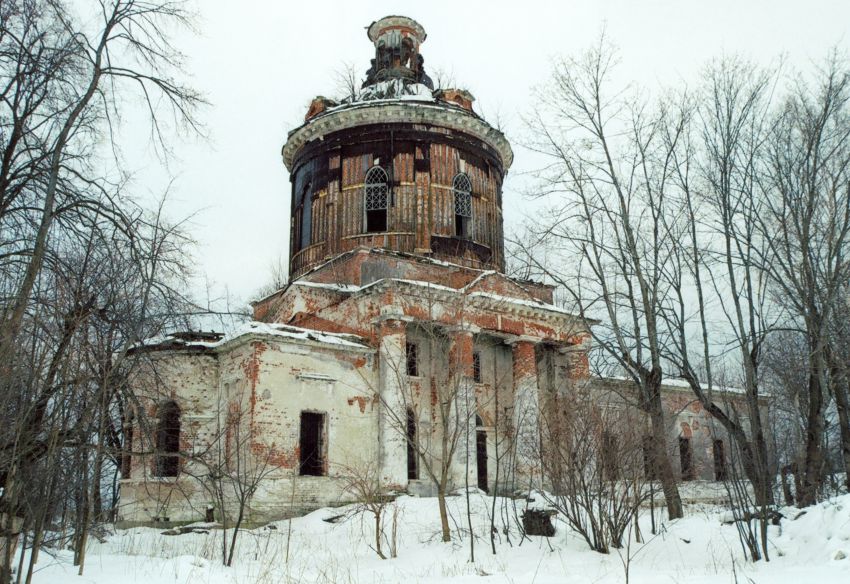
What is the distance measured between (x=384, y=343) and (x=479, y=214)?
652cm

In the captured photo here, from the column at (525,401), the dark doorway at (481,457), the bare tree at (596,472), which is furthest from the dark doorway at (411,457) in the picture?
the bare tree at (596,472)

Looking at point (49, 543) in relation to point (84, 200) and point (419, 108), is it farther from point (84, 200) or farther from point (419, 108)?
point (419, 108)

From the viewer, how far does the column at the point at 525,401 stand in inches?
792

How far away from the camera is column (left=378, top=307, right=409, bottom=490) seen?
18.4m

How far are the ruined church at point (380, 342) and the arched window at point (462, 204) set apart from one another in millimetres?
63

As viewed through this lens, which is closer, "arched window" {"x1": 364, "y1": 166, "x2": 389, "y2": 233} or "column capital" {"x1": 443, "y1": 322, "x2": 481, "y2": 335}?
"column capital" {"x1": 443, "y1": 322, "x2": 481, "y2": 335}

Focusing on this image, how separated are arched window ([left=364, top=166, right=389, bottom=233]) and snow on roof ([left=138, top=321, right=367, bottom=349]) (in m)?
4.80

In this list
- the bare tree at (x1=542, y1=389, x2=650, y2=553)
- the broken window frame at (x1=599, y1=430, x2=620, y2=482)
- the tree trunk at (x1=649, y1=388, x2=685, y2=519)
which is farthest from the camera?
the tree trunk at (x1=649, y1=388, x2=685, y2=519)

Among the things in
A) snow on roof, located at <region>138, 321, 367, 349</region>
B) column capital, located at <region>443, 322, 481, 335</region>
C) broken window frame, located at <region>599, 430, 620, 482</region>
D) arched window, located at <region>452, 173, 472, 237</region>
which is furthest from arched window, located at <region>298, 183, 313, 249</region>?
broken window frame, located at <region>599, 430, 620, 482</region>

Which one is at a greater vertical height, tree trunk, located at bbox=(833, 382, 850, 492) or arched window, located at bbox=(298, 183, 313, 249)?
arched window, located at bbox=(298, 183, 313, 249)

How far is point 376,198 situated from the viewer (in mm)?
23125

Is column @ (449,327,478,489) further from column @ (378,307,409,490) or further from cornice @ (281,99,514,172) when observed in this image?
cornice @ (281,99,514,172)

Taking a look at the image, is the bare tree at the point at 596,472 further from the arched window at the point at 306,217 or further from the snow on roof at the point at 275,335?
the arched window at the point at 306,217

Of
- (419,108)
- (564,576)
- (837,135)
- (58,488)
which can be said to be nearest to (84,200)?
(58,488)
